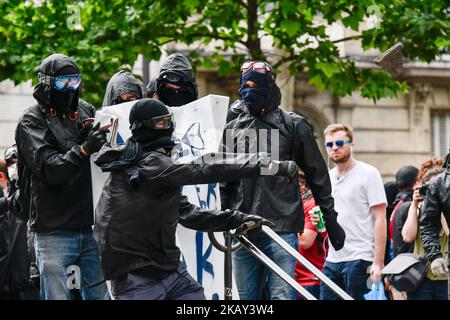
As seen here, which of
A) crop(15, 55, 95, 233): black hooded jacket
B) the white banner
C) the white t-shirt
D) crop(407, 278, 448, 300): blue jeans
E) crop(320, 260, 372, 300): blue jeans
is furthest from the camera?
crop(407, 278, 448, 300): blue jeans

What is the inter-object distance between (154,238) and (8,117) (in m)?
16.7

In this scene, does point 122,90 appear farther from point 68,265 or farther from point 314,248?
point 314,248

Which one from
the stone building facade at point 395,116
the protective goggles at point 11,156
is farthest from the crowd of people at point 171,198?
the stone building facade at point 395,116

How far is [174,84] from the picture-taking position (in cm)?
930

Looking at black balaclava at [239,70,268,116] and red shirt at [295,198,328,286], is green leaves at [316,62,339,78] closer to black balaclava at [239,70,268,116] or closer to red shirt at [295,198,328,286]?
red shirt at [295,198,328,286]

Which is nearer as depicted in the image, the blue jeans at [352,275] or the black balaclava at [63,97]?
the black balaclava at [63,97]

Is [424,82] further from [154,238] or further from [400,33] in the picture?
[154,238]

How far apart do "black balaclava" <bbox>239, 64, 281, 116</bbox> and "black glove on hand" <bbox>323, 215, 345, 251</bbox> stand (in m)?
0.90

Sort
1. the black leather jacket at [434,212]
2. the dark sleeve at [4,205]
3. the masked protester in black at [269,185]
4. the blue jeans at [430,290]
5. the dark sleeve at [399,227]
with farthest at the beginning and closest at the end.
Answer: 1. the dark sleeve at [399,227]
2. the blue jeans at [430,290]
3. the dark sleeve at [4,205]
4. the black leather jacket at [434,212]
5. the masked protester in black at [269,185]

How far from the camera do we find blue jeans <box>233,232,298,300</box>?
8.98 m

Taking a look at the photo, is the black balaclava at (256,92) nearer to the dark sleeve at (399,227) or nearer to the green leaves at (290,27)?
the dark sleeve at (399,227)

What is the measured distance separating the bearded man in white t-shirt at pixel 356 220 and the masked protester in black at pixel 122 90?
8.10 ft

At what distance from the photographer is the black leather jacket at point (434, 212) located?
9914mm

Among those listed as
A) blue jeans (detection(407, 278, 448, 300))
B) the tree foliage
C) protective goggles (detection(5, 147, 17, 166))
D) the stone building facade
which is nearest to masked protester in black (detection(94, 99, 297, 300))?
blue jeans (detection(407, 278, 448, 300))
